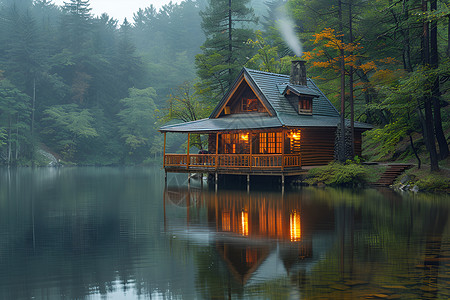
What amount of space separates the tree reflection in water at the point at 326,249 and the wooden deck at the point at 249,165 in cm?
1054

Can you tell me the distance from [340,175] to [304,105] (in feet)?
25.5

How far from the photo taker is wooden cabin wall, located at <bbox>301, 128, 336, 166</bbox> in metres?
35.6

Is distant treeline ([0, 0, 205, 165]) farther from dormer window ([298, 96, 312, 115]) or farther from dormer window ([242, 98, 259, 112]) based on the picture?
dormer window ([298, 96, 312, 115])

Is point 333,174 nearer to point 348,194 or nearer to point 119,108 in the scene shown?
point 348,194

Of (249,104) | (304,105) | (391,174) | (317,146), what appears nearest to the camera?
(391,174)

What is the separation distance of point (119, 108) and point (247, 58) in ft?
147

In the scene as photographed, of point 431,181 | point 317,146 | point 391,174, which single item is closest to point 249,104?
point 317,146

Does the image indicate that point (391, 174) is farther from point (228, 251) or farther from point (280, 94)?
point (228, 251)

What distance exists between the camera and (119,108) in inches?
3588

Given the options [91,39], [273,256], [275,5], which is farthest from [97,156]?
[273,256]

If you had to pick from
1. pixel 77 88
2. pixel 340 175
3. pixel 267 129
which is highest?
pixel 77 88

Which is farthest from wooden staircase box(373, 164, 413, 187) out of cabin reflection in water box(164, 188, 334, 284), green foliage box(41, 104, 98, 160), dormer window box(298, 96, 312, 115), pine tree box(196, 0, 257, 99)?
green foliage box(41, 104, 98, 160)

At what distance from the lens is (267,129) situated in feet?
110

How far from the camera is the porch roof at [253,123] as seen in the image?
32.9 meters
